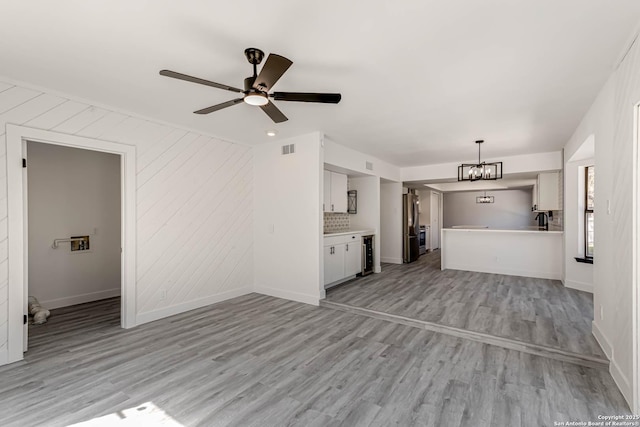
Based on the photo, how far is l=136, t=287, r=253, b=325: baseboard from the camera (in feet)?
12.3

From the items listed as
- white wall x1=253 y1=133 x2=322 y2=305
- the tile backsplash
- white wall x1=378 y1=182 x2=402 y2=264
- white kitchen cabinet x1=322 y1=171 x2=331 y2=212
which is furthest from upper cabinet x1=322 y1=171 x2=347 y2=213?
white wall x1=378 y1=182 x2=402 y2=264

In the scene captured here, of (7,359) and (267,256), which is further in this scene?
(267,256)

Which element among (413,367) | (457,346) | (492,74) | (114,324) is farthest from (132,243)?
(492,74)

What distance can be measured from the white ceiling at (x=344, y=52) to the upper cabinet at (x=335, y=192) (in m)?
1.87

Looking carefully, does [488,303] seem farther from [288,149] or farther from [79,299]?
[79,299]

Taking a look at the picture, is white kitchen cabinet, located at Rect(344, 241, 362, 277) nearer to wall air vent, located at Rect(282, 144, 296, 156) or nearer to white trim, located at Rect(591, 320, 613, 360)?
wall air vent, located at Rect(282, 144, 296, 156)

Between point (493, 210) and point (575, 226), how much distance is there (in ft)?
23.2

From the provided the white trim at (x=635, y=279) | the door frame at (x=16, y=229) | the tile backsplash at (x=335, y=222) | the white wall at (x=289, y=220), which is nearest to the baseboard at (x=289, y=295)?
the white wall at (x=289, y=220)

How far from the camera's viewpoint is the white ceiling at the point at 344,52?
72.8 inches

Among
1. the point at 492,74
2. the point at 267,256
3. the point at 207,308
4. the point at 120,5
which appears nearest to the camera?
the point at 120,5

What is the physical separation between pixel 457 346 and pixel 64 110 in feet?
15.5

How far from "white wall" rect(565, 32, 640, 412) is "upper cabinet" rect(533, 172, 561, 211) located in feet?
12.1

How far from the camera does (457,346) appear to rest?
10.1 ft

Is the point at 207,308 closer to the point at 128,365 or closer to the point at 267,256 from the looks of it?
the point at 267,256
